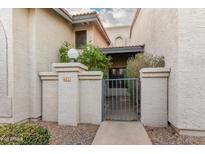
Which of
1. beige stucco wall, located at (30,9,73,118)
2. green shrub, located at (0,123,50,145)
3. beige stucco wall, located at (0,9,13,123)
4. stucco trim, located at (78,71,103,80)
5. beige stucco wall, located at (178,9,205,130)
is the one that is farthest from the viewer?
beige stucco wall, located at (30,9,73,118)

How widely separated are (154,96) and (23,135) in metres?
4.93

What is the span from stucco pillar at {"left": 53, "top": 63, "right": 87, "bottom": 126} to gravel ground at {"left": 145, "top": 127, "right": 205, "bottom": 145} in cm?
303

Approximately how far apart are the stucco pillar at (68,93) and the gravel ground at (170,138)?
3026mm

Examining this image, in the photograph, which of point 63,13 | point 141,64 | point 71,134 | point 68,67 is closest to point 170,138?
point 71,134

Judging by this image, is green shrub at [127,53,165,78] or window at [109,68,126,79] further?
window at [109,68,126,79]

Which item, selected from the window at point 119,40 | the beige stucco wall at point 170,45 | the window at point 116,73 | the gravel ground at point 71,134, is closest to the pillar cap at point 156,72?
the beige stucco wall at point 170,45

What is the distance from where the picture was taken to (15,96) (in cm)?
708

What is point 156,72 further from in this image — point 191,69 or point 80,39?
point 80,39

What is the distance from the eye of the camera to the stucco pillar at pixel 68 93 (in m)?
7.21

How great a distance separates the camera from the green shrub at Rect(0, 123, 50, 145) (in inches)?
145

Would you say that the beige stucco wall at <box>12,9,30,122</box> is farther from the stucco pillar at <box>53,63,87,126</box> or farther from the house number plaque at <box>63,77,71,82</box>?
the house number plaque at <box>63,77,71,82</box>

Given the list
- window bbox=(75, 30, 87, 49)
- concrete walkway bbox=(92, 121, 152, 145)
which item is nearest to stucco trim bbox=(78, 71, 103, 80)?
concrete walkway bbox=(92, 121, 152, 145)

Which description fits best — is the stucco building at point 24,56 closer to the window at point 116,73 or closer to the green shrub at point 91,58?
the green shrub at point 91,58

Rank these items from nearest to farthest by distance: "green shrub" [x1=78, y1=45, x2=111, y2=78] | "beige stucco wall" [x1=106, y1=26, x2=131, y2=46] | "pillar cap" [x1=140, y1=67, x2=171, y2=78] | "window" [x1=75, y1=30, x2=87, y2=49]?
"pillar cap" [x1=140, y1=67, x2=171, y2=78]
"green shrub" [x1=78, y1=45, x2=111, y2=78]
"window" [x1=75, y1=30, x2=87, y2=49]
"beige stucco wall" [x1=106, y1=26, x2=131, y2=46]
